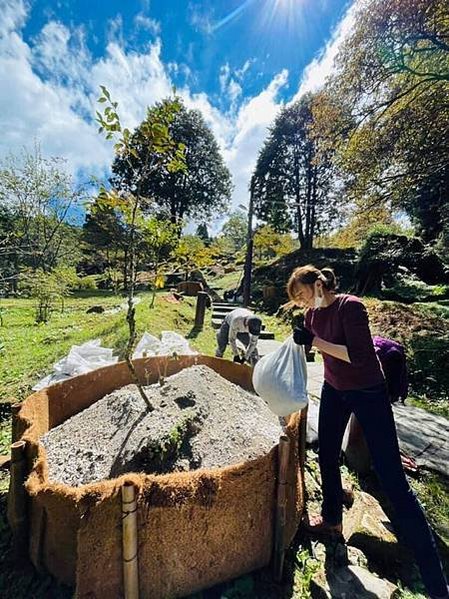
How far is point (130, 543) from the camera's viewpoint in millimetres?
1116

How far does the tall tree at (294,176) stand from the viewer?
710 inches

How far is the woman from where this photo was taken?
135 cm

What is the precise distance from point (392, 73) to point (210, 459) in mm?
7137

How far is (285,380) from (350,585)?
38.6 inches

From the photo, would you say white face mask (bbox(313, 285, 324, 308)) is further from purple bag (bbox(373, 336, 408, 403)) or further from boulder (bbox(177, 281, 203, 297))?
boulder (bbox(177, 281, 203, 297))

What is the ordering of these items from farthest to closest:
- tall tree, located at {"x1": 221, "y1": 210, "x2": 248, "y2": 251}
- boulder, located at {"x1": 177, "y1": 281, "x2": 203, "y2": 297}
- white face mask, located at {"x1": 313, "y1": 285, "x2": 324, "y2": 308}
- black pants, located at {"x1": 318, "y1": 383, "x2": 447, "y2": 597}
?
tall tree, located at {"x1": 221, "y1": 210, "x2": 248, "y2": 251}, boulder, located at {"x1": 177, "y1": 281, "x2": 203, "y2": 297}, white face mask, located at {"x1": 313, "y1": 285, "x2": 324, "y2": 308}, black pants, located at {"x1": 318, "y1": 383, "x2": 447, "y2": 597}

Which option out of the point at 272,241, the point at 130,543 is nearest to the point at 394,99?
the point at 130,543

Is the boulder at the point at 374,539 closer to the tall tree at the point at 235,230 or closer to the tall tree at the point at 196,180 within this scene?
the tall tree at the point at 196,180

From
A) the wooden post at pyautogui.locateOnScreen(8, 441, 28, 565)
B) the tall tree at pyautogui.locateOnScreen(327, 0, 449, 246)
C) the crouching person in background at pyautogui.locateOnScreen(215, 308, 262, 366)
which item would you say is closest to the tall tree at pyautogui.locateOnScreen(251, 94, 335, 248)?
the tall tree at pyautogui.locateOnScreen(327, 0, 449, 246)

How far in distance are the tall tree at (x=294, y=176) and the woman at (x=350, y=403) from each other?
17.1 m

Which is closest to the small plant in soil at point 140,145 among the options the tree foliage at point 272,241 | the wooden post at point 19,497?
the wooden post at point 19,497

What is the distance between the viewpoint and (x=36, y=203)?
14.8m

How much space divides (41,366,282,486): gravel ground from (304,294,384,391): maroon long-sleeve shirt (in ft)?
2.58

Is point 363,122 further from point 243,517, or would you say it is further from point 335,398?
point 243,517
